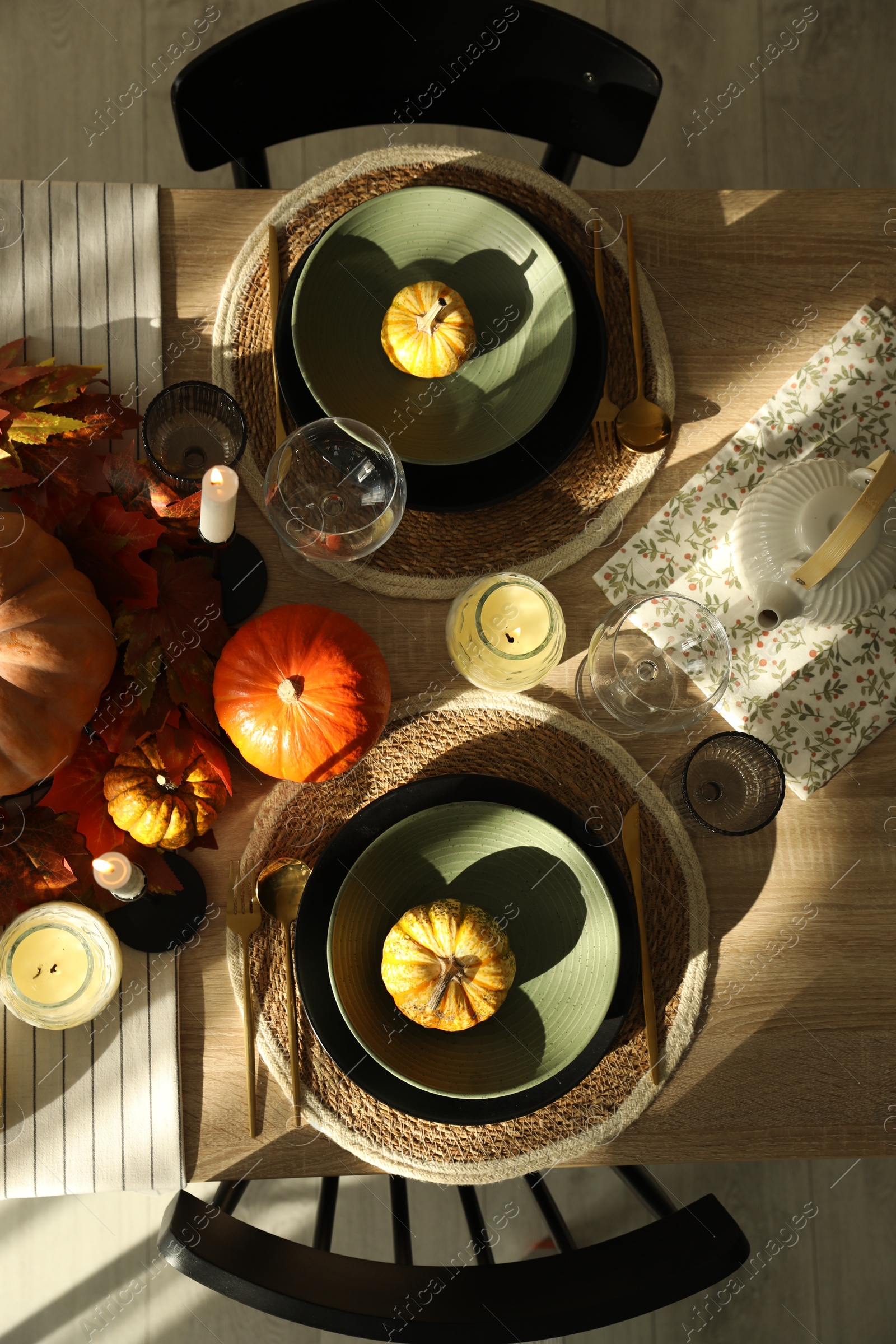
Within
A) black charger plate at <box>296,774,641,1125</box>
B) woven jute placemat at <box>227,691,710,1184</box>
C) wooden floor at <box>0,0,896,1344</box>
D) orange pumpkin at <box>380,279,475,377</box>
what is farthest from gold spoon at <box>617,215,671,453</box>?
wooden floor at <box>0,0,896,1344</box>

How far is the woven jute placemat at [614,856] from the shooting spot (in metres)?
1.11

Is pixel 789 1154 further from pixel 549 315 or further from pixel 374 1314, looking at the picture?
pixel 549 315

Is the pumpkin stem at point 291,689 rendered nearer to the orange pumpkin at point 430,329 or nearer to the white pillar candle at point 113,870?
the white pillar candle at point 113,870

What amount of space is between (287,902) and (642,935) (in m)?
0.43

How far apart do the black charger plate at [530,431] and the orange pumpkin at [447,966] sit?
482 millimetres

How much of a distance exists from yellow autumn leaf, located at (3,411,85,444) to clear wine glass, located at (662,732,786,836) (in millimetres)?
837

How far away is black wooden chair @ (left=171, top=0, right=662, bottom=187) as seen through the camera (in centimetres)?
123

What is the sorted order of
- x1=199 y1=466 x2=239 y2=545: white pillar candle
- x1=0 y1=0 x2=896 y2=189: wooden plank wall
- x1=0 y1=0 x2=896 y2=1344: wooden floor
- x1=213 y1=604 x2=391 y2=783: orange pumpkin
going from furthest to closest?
x1=0 y1=0 x2=896 y2=189: wooden plank wall → x1=0 y1=0 x2=896 y2=1344: wooden floor → x1=213 y1=604 x2=391 y2=783: orange pumpkin → x1=199 y1=466 x2=239 y2=545: white pillar candle

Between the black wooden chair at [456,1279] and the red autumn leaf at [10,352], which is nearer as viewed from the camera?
the black wooden chair at [456,1279]

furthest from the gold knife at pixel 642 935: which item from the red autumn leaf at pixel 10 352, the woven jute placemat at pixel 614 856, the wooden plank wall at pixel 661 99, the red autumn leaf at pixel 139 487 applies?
the wooden plank wall at pixel 661 99

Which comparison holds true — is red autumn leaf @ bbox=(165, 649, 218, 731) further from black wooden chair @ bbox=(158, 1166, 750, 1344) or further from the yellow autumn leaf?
black wooden chair @ bbox=(158, 1166, 750, 1344)

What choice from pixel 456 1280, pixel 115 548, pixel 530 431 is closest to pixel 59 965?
pixel 115 548

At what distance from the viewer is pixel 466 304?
1.19m

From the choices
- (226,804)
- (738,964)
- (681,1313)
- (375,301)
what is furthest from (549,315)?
(681,1313)
